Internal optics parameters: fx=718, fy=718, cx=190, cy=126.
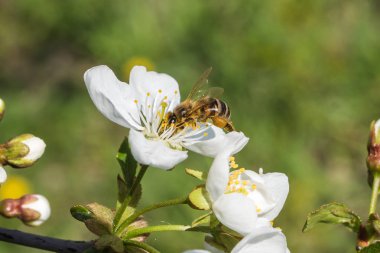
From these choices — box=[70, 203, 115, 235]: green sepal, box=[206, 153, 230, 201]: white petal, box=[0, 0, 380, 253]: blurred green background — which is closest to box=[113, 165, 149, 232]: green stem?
box=[70, 203, 115, 235]: green sepal

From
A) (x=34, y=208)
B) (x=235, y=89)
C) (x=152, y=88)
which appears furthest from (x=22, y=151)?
(x=235, y=89)

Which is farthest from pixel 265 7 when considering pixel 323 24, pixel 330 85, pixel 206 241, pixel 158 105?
pixel 206 241

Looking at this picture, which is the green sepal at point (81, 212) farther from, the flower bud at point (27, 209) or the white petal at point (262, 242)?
the white petal at point (262, 242)

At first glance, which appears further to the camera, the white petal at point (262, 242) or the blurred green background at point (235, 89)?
the blurred green background at point (235, 89)

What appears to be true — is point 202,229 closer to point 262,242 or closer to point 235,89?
point 262,242

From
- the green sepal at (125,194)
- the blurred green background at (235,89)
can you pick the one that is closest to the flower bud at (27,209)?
the green sepal at (125,194)

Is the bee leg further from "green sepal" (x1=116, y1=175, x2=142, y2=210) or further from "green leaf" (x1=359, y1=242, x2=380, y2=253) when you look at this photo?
"green leaf" (x1=359, y1=242, x2=380, y2=253)
